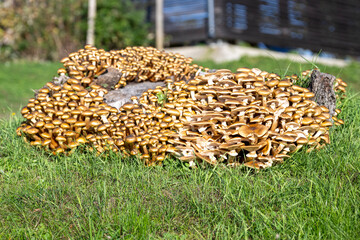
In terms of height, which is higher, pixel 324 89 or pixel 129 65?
pixel 129 65

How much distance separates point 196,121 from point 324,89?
160 centimetres

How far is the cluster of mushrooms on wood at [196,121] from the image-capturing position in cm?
344

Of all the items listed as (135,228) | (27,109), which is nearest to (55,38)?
(27,109)

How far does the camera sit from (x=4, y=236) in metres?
2.74

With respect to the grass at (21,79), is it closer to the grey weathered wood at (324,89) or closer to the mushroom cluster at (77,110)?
the mushroom cluster at (77,110)

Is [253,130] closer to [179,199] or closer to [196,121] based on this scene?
[196,121]

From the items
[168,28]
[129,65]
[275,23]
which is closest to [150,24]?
[168,28]

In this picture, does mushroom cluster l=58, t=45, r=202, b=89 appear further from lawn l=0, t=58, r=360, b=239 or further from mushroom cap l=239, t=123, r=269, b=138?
mushroom cap l=239, t=123, r=269, b=138

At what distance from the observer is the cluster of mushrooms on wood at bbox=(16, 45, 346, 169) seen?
3436mm

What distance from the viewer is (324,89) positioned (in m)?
4.02

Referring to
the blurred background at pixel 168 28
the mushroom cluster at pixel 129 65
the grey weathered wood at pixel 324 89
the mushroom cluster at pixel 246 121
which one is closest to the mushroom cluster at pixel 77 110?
the mushroom cluster at pixel 129 65

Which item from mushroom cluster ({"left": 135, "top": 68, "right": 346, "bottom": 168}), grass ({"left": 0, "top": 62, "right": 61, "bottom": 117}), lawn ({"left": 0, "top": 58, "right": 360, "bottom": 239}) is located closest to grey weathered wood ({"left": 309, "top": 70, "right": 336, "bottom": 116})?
mushroom cluster ({"left": 135, "top": 68, "right": 346, "bottom": 168})

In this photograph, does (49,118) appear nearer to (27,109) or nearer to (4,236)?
(27,109)

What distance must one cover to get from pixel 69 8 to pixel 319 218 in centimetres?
1491
